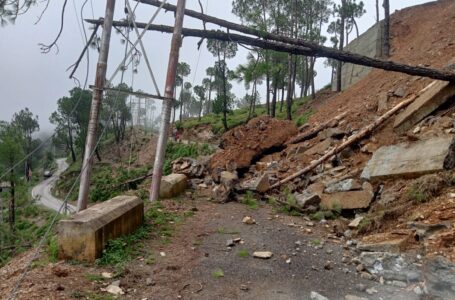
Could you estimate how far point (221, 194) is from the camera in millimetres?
8156

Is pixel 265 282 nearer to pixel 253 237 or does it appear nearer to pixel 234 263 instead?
pixel 234 263

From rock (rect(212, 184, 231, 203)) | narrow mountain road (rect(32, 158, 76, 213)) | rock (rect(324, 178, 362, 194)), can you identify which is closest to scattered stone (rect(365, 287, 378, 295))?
rock (rect(324, 178, 362, 194))

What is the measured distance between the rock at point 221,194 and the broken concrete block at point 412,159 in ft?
9.73

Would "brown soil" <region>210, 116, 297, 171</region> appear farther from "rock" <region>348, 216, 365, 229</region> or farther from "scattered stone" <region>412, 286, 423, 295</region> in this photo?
"scattered stone" <region>412, 286, 423, 295</region>

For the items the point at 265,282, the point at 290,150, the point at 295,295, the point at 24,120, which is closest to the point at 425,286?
the point at 295,295

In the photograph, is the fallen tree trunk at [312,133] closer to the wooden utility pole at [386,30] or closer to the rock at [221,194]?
the rock at [221,194]

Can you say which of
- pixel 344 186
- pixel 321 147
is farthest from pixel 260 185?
pixel 321 147

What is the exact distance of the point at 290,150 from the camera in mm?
10711

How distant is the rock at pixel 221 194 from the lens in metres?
8.03

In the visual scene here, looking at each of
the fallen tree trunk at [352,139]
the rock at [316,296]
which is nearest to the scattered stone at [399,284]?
the rock at [316,296]

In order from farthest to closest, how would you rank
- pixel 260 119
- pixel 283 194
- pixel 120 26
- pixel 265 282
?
pixel 260 119, pixel 283 194, pixel 120 26, pixel 265 282

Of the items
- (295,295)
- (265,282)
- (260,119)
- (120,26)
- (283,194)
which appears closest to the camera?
(295,295)

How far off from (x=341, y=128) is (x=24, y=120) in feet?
186

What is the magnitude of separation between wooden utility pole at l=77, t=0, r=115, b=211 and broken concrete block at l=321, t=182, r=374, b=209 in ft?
15.4
